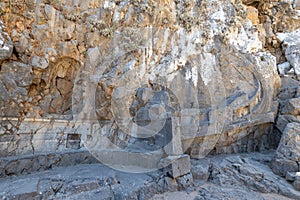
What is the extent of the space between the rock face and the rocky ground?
12.1 inches

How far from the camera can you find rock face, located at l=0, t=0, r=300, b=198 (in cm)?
448

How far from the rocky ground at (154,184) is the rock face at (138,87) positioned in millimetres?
306

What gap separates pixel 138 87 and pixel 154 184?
351 centimetres

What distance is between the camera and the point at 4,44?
428cm

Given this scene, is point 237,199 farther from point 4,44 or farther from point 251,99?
point 4,44

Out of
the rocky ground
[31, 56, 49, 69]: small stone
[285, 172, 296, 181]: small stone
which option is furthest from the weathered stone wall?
[285, 172, 296, 181]: small stone

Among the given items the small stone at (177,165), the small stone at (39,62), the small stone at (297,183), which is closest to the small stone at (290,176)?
the small stone at (297,183)

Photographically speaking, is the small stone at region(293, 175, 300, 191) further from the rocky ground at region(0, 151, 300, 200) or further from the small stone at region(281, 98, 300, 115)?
the small stone at region(281, 98, 300, 115)

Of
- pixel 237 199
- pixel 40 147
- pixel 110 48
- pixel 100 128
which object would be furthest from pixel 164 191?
pixel 110 48

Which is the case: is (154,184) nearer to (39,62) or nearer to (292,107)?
(39,62)

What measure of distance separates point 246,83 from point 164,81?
9.46 feet

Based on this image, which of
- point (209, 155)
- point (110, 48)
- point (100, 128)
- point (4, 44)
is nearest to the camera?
point (4, 44)

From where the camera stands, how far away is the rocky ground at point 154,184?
3309 millimetres

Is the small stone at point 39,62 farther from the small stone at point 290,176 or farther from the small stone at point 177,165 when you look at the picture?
the small stone at point 290,176
